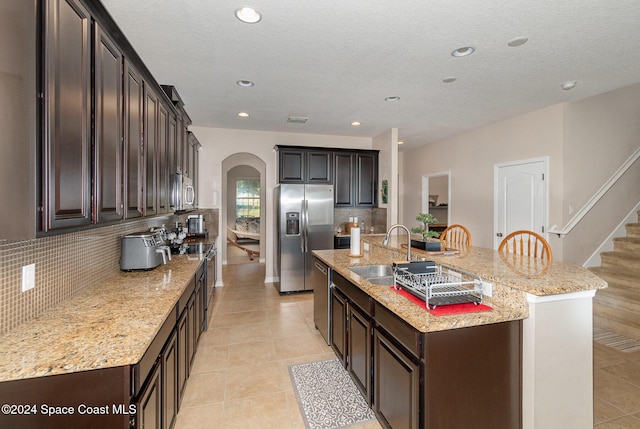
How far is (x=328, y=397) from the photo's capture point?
2.34 meters

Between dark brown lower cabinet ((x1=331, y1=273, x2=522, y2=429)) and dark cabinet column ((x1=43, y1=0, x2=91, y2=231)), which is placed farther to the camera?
dark brown lower cabinet ((x1=331, y1=273, x2=522, y2=429))

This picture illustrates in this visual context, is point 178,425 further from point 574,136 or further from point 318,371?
point 574,136

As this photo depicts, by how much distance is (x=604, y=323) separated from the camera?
11.4ft

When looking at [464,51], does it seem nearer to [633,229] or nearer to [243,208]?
[633,229]

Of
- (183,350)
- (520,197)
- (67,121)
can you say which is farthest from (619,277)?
(67,121)

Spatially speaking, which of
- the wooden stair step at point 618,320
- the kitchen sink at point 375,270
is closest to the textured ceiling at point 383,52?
the kitchen sink at point 375,270

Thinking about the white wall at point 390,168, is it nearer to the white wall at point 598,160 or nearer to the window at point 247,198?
the white wall at point 598,160

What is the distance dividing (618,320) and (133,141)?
5.10m

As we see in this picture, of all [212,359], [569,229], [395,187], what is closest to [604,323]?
[569,229]

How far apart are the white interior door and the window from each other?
262 inches

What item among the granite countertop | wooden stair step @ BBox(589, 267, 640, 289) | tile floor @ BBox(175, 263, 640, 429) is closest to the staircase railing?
wooden stair step @ BBox(589, 267, 640, 289)

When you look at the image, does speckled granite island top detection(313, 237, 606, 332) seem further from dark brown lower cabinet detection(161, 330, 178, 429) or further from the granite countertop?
dark brown lower cabinet detection(161, 330, 178, 429)

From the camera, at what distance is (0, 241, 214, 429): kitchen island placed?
1.08m

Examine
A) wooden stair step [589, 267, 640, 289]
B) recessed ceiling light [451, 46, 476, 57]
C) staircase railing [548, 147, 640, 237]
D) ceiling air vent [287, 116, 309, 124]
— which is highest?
ceiling air vent [287, 116, 309, 124]
